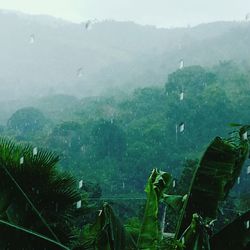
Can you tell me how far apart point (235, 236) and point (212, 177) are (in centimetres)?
46

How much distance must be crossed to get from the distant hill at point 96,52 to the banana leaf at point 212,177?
251ft

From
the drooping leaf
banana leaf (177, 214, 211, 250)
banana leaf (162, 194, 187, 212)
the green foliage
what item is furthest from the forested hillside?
banana leaf (177, 214, 211, 250)

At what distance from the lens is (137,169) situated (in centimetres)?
3688

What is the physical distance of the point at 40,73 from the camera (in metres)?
109

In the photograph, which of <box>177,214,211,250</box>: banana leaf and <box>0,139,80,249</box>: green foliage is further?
<box>0,139,80,249</box>: green foliage

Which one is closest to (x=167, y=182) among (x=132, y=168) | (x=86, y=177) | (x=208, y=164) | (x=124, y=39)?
(x=208, y=164)

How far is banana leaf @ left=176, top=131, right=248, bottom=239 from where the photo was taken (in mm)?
3641

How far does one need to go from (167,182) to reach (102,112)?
A: 49085 millimetres

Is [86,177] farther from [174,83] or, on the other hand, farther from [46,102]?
[46,102]

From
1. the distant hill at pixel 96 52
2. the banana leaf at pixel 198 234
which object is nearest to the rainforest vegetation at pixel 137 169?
the banana leaf at pixel 198 234

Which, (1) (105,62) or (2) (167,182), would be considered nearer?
(2) (167,182)

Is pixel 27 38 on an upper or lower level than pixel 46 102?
upper

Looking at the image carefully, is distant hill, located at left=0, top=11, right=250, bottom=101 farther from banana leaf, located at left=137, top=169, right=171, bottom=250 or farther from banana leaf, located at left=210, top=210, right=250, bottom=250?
banana leaf, located at left=210, top=210, right=250, bottom=250

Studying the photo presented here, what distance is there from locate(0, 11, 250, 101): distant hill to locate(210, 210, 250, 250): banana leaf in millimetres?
76687
